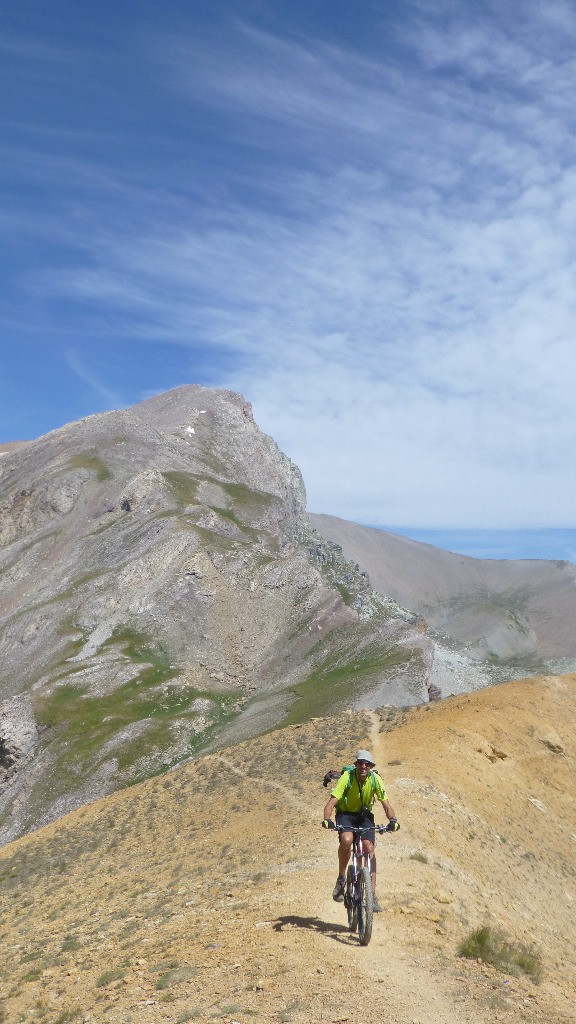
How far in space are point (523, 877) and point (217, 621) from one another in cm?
7084

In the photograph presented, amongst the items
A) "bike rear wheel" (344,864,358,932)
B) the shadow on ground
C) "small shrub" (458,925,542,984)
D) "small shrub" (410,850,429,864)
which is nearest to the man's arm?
"bike rear wheel" (344,864,358,932)

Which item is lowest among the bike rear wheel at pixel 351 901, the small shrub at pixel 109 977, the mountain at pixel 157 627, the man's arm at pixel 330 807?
the small shrub at pixel 109 977

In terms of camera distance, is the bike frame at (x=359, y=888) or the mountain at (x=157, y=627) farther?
the mountain at (x=157, y=627)

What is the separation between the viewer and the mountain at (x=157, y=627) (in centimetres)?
6994

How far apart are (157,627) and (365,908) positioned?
79.8 meters

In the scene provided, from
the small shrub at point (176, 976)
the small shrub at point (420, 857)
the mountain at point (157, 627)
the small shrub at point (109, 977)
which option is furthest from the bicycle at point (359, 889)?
the mountain at point (157, 627)

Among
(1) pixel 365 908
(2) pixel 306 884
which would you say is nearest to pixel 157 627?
(2) pixel 306 884

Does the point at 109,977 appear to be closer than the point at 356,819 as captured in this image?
Yes

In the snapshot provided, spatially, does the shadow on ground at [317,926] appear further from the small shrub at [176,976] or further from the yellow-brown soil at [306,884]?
the small shrub at [176,976]

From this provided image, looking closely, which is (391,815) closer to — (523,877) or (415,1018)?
(415,1018)

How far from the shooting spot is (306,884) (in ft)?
60.9

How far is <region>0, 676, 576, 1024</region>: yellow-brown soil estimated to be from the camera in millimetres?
12875

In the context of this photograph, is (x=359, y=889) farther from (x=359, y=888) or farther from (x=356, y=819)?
(x=356, y=819)

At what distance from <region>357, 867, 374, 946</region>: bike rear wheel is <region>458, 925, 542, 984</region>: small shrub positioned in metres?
1.99
